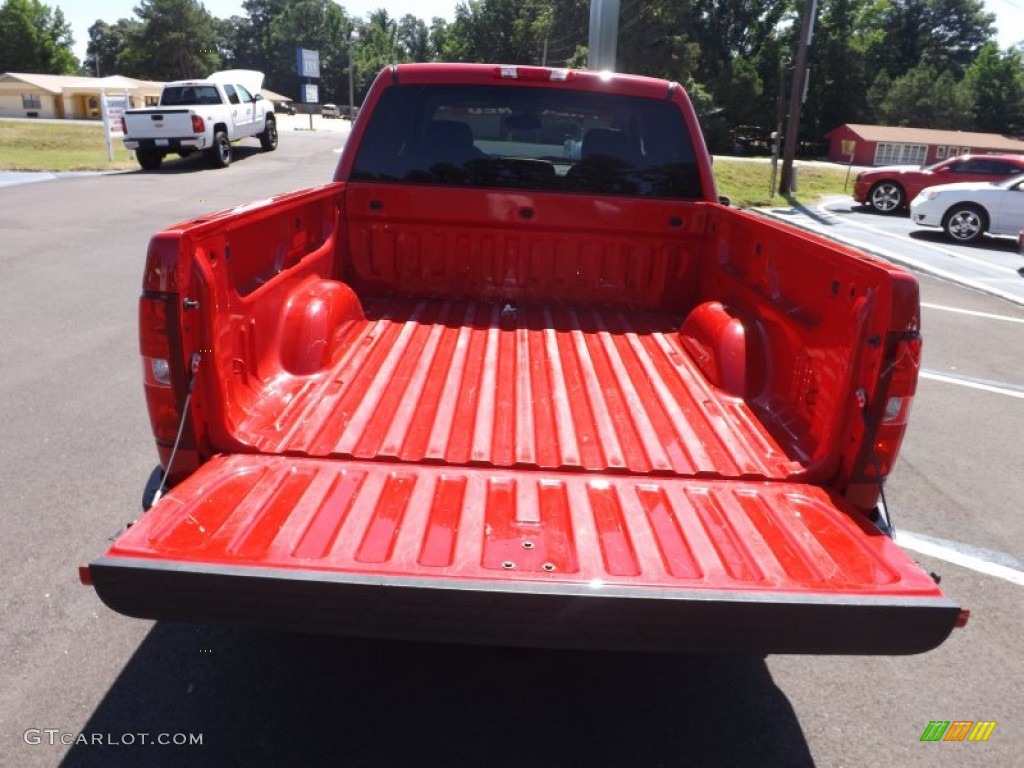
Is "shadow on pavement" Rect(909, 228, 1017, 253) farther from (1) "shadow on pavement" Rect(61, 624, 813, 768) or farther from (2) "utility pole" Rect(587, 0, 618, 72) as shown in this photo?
(1) "shadow on pavement" Rect(61, 624, 813, 768)

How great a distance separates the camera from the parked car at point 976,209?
15500 mm

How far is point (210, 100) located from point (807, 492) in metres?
23.2

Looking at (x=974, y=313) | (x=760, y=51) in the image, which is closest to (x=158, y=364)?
(x=974, y=313)

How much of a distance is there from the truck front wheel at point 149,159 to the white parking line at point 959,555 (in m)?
22.5

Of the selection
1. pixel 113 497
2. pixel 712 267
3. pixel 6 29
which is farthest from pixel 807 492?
pixel 6 29

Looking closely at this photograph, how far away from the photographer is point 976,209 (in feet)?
52.0

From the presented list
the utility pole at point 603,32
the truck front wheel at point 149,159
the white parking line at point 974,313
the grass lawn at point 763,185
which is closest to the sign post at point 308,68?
the grass lawn at point 763,185

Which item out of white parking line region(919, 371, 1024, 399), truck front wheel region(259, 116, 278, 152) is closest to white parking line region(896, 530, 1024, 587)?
white parking line region(919, 371, 1024, 399)

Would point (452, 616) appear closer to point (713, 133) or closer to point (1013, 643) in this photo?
point (1013, 643)

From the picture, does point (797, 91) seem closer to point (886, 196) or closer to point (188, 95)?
point (886, 196)

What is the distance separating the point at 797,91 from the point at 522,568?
71.7 feet

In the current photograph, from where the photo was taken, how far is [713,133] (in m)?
56.0

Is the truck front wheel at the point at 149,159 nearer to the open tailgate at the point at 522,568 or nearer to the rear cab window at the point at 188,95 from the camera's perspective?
the rear cab window at the point at 188,95

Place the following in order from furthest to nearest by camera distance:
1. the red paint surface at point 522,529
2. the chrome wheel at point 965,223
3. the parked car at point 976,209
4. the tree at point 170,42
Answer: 1. the tree at point 170,42
2. the chrome wheel at point 965,223
3. the parked car at point 976,209
4. the red paint surface at point 522,529
